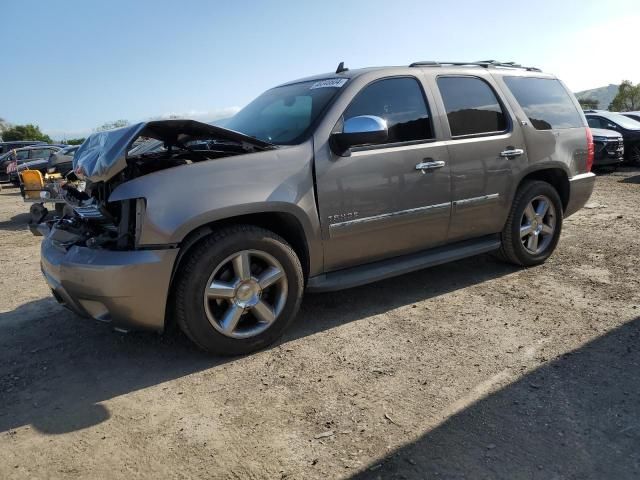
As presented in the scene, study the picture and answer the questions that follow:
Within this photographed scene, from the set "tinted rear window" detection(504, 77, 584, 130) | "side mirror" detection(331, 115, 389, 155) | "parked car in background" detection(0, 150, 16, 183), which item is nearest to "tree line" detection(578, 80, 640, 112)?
"parked car in background" detection(0, 150, 16, 183)

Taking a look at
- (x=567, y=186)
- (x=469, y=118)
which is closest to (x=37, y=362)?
(x=469, y=118)

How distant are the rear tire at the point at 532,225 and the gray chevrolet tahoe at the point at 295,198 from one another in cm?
2

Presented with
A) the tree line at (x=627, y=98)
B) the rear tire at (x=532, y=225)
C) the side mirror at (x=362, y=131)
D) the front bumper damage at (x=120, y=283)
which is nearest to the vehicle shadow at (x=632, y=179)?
the rear tire at (x=532, y=225)

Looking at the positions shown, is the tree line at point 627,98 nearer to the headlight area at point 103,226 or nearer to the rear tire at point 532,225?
the rear tire at point 532,225

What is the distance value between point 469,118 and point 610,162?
10.6m

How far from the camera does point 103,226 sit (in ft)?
11.5

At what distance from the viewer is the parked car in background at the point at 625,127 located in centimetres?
1418

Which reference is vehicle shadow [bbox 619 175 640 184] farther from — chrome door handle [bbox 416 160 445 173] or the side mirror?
the side mirror

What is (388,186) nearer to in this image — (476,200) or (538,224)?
(476,200)

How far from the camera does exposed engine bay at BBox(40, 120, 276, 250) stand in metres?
3.04

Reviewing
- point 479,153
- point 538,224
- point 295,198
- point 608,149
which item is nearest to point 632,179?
point 608,149

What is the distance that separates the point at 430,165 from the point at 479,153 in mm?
605

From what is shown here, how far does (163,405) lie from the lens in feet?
9.20

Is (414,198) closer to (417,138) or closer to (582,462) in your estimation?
(417,138)
